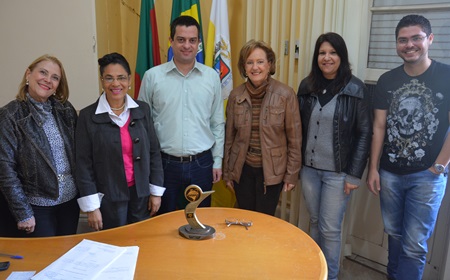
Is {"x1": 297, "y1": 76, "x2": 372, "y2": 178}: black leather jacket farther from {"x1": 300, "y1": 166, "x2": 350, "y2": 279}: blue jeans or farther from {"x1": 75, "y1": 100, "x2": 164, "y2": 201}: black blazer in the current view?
{"x1": 75, "y1": 100, "x2": 164, "y2": 201}: black blazer

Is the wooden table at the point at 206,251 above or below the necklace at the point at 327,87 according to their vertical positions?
below

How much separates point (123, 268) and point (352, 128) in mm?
1385

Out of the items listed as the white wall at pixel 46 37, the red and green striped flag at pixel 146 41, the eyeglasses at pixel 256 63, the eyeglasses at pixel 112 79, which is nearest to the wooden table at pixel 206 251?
the eyeglasses at pixel 112 79

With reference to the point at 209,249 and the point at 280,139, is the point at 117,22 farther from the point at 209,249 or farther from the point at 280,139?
the point at 209,249

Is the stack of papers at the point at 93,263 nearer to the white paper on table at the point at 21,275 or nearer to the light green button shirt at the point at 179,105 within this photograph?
the white paper on table at the point at 21,275

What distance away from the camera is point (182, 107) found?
217cm

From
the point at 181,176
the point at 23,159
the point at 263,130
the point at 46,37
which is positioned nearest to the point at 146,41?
the point at 46,37

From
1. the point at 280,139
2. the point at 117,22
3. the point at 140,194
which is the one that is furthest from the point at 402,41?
the point at 117,22

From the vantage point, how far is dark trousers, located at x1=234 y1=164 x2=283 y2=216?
2.19 metres

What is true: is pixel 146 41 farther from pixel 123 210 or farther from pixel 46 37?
pixel 123 210

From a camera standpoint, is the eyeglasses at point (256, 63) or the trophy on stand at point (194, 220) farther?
the eyeglasses at point (256, 63)

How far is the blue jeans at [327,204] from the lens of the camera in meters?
2.08

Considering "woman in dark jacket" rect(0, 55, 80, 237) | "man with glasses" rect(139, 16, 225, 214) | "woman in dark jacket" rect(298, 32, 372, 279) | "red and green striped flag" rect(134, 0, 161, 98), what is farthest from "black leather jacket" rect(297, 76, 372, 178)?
"red and green striped flag" rect(134, 0, 161, 98)

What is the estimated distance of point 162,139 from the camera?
2.19 meters
